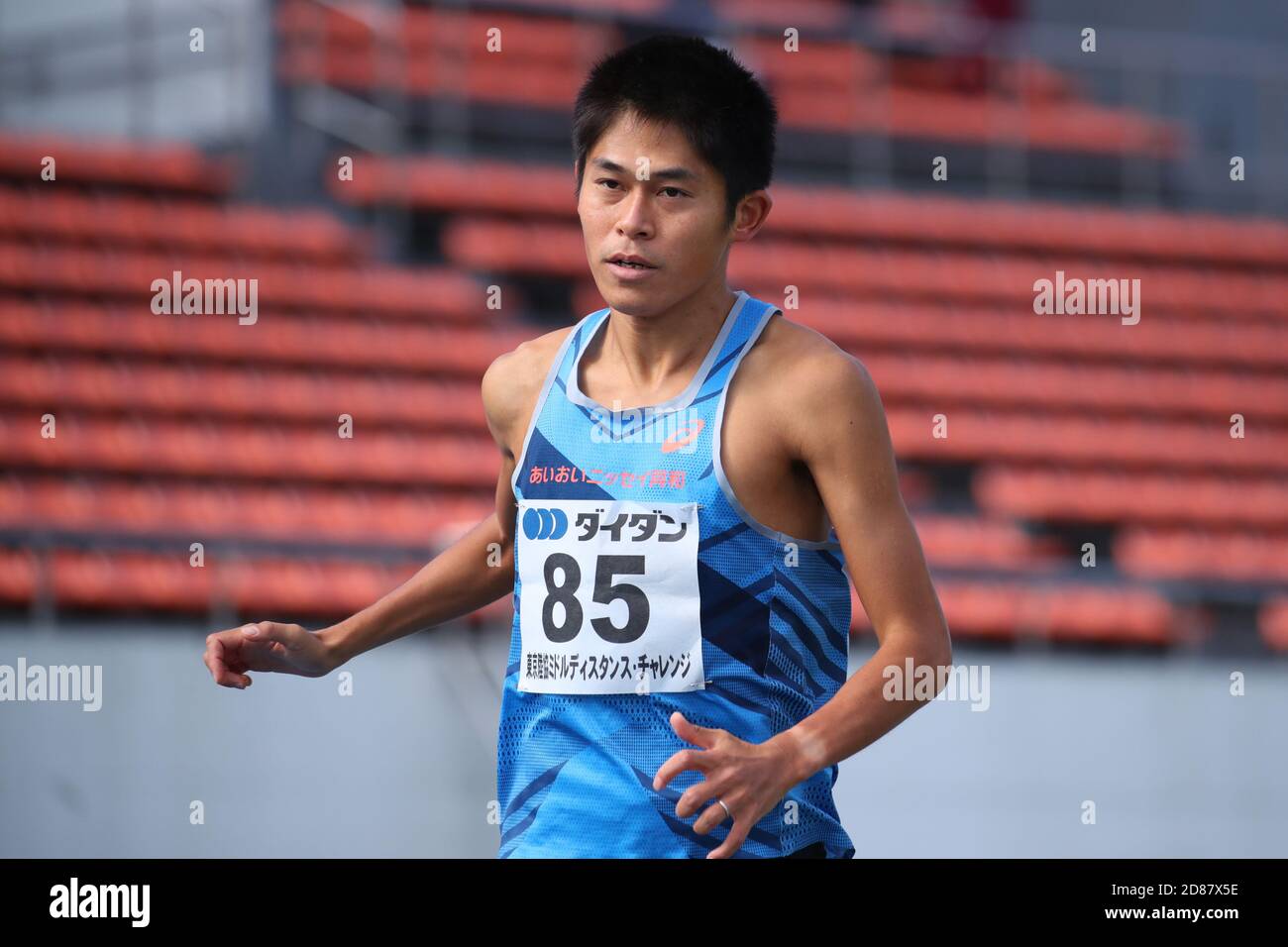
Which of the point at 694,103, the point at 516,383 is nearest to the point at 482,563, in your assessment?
the point at 516,383

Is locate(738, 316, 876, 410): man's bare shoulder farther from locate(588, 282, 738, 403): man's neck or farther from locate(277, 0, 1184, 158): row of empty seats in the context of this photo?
locate(277, 0, 1184, 158): row of empty seats

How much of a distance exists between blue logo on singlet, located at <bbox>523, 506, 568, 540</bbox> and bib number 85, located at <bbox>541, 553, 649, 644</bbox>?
0.03m

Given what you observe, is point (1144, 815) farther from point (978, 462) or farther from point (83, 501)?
point (83, 501)

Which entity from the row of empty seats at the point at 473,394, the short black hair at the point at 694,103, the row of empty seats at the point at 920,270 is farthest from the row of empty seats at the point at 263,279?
the short black hair at the point at 694,103

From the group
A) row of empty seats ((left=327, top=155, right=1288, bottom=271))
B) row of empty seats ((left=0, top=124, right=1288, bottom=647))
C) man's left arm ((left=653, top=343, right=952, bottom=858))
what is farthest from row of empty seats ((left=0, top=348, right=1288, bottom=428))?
man's left arm ((left=653, top=343, right=952, bottom=858))

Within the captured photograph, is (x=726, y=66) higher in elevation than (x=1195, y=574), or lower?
higher

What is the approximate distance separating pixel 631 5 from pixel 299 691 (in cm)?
544

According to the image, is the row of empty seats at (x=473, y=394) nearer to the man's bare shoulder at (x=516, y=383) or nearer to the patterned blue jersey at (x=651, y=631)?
the man's bare shoulder at (x=516, y=383)

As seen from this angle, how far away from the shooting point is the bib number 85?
6.59 feet

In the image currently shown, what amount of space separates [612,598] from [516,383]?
1.32ft

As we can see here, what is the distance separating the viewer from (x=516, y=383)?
2268 mm

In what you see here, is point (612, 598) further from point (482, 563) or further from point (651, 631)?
point (482, 563)

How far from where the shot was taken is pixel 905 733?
245 inches
